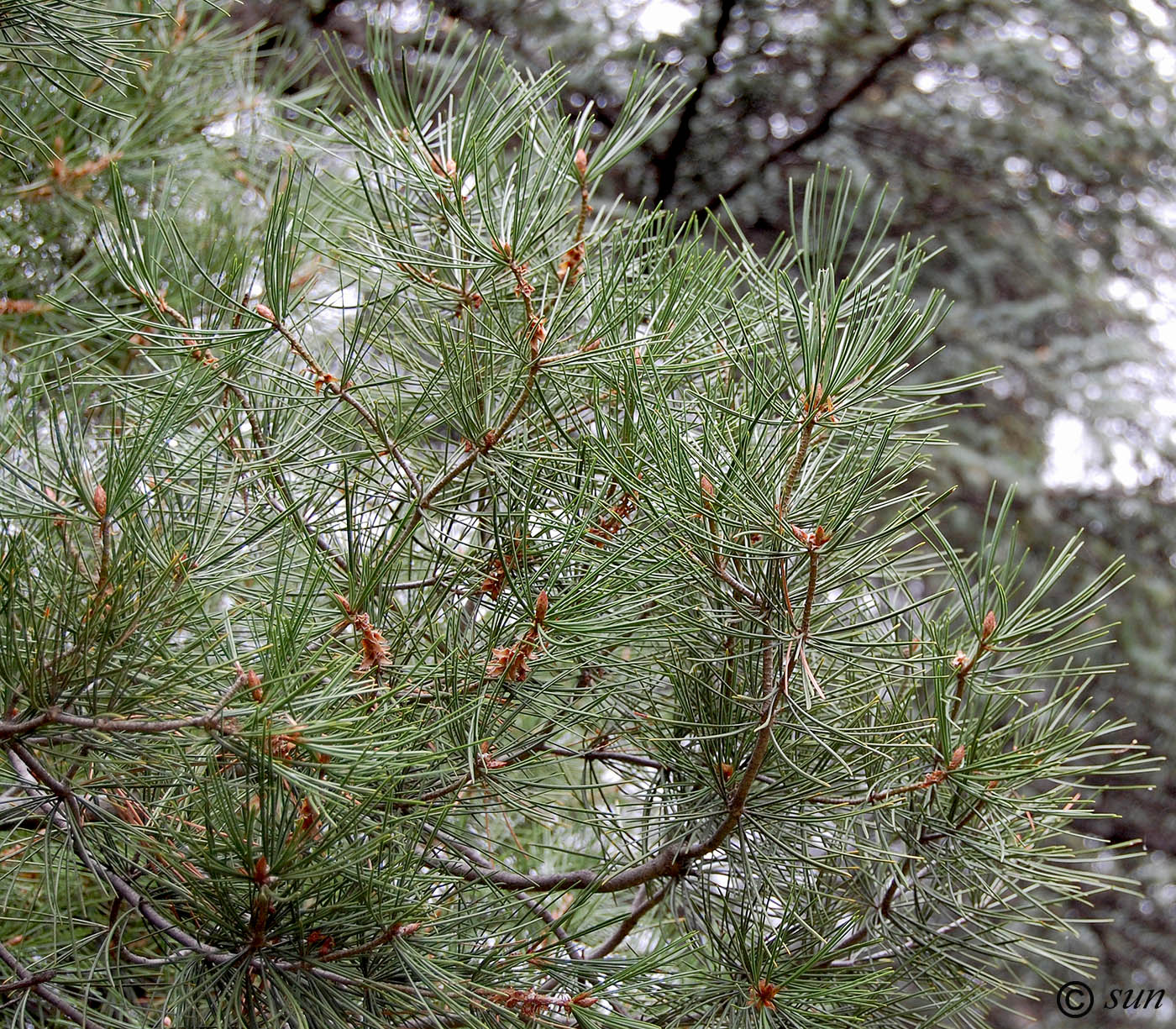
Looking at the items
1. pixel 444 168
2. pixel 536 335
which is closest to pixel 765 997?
pixel 536 335

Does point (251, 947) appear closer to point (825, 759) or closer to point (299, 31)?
point (825, 759)

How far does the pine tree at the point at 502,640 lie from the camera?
1.56 feet

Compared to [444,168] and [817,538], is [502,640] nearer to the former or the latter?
[817,538]

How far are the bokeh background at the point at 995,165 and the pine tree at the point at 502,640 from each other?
4.74ft

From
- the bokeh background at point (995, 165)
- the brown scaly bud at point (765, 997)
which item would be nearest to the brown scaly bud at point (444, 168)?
the brown scaly bud at point (765, 997)

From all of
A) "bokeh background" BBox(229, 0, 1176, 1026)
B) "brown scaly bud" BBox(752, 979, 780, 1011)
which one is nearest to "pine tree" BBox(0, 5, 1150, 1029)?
"brown scaly bud" BBox(752, 979, 780, 1011)

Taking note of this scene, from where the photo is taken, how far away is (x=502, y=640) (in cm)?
53

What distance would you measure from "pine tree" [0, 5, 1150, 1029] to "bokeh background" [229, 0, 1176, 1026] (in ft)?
4.74

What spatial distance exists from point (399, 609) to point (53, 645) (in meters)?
0.17

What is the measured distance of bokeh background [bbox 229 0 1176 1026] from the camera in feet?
6.65

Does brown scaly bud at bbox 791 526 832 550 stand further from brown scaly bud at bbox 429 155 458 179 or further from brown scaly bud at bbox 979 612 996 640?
brown scaly bud at bbox 429 155 458 179

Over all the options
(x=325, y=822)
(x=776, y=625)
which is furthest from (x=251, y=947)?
(x=776, y=625)

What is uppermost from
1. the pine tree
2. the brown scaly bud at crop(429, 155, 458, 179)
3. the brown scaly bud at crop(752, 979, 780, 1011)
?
the brown scaly bud at crop(429, 155, 458, 179)

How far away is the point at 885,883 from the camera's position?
2.15 feet
